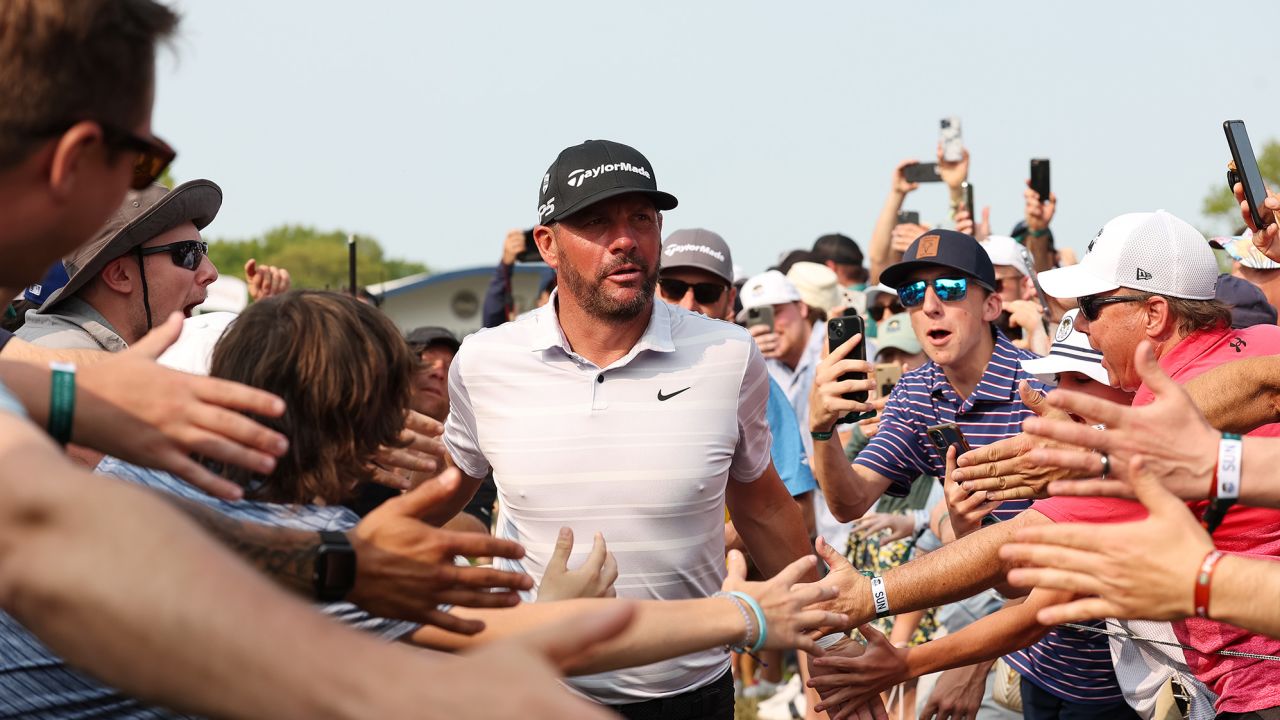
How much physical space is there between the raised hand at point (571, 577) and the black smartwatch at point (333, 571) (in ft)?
2.79

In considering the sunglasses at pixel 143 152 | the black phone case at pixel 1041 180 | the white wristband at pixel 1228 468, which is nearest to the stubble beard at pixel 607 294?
the white wristband at pixel 1228 468

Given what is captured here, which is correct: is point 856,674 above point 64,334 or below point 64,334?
below

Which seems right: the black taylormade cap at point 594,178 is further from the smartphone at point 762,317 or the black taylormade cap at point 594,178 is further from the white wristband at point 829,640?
the smartphone at point 762,317

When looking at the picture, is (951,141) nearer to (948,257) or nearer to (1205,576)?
(948,257)

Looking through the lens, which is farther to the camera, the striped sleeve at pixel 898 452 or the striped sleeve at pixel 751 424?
the striped sleeve at pixel 898 452

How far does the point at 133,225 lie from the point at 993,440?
3797 millimetres

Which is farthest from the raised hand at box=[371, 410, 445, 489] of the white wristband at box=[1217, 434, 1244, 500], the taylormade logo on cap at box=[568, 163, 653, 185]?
the white wristband at box=[1217, 434, 1244, 500]

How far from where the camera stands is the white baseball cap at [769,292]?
29.0 feet

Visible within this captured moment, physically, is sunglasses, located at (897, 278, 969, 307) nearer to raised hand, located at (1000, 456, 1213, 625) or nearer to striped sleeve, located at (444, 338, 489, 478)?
striped sleeve, located at (444, 338, 489, 478)

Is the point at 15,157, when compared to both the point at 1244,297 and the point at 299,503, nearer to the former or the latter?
the point at 299,503

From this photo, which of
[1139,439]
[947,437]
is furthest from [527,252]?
[1139,439]

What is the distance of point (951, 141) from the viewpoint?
10.3m

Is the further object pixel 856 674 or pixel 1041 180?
pixel 1041 180

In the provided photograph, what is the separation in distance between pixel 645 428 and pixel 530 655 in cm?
287
